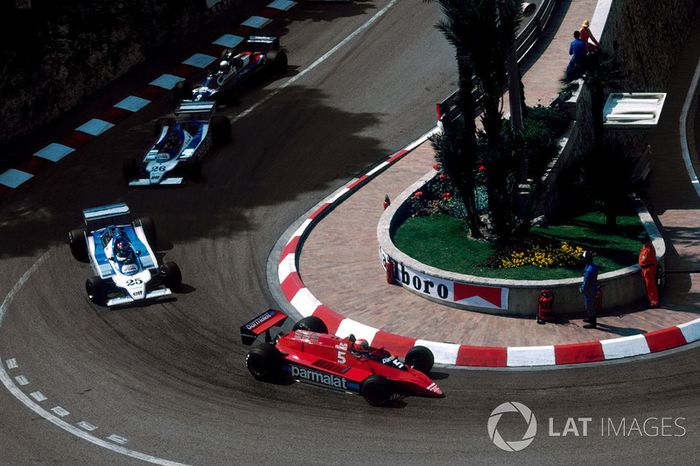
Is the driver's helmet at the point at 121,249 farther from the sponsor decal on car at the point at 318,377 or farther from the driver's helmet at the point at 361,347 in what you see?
the driver's helmet at the point at 361,347

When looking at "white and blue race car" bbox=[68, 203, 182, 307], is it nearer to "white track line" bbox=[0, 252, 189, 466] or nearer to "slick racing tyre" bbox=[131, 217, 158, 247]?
"slick racing tyre" bbox=[131, 217, 158, 247]

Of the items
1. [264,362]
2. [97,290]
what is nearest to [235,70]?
[97,290]

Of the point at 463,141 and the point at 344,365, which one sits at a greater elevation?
the point at 463,141

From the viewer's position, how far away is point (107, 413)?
19750 millimetres

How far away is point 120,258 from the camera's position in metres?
24.3

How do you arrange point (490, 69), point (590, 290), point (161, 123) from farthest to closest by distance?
point (161, 123) < point (490, 69) < point (590, 290)

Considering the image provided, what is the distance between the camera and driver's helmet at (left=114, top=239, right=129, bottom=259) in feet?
80.1

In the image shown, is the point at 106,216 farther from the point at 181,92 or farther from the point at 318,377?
the point at 181,92

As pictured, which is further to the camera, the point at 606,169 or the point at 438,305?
the point at 606,169

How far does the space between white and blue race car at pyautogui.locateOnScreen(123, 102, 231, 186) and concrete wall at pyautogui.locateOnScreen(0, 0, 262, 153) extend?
15.1 ft

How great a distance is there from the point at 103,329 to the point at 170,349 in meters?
1.79

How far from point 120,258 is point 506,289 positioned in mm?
8340

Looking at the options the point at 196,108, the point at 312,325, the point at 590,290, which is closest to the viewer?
the point at 590,290

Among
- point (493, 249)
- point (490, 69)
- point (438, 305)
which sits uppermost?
point (490, 69)
